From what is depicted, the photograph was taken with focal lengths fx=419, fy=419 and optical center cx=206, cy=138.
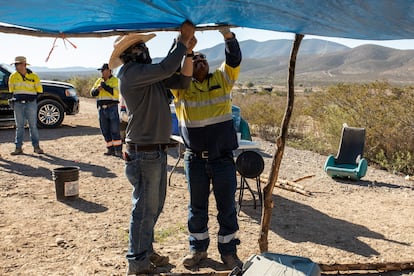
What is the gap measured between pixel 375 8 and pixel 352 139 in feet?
19.2

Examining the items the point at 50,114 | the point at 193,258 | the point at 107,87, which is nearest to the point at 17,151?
the point at 107,87

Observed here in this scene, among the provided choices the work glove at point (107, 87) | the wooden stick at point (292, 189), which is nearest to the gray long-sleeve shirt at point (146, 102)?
the wooden stick at point (292, 189)

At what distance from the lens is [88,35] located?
3.51 meters

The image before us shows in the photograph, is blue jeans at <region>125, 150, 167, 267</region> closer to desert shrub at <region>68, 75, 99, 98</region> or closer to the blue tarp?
the blue tarp

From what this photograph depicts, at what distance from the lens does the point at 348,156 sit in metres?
8.21

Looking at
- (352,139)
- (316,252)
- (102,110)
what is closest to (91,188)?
(102,110)

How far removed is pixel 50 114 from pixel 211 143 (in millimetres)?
10225

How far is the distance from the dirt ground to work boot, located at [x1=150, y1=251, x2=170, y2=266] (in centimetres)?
7

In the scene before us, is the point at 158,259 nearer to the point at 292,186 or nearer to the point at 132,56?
the point at 132,56

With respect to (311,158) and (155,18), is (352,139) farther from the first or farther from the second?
(155,18)

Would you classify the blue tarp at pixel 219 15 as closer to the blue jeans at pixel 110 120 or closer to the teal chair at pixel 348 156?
the teal chair at pixel 348 156

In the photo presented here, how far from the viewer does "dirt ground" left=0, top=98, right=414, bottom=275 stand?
4.18 metres

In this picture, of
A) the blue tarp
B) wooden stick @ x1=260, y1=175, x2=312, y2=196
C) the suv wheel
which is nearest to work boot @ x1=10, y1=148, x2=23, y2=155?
the suv wheel

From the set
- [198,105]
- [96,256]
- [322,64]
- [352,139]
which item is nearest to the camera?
[198,105]
